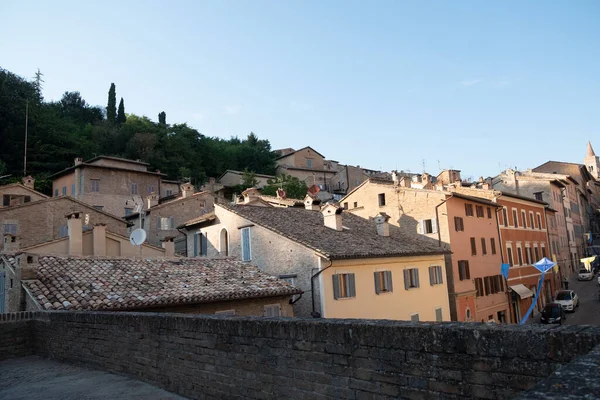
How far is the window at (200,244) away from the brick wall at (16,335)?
15847 mm

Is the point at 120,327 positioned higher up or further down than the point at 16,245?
further down

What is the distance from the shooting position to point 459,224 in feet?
102

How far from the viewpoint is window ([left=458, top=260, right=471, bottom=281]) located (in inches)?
1181

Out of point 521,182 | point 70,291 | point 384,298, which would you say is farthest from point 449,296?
point 521,182

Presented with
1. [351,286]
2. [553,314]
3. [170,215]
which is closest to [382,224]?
[351,286]

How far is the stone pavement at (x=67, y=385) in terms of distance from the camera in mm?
6887

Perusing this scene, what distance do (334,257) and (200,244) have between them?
10.4 metres

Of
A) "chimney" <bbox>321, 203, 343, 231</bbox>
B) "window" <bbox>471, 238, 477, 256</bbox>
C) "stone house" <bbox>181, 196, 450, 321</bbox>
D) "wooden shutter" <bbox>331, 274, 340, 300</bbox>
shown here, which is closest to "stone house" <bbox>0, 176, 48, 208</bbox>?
"stone house" <bbox>181, 196, 450, 321</bbox>

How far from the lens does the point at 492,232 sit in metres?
35.1

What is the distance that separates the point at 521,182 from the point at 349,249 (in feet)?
121

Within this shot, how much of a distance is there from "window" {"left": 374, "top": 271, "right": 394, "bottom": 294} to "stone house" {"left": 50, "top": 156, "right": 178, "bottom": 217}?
93.2 feet

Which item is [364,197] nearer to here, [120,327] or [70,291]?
[70,291]

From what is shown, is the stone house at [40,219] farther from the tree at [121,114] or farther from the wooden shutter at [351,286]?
the tree at [121,114]

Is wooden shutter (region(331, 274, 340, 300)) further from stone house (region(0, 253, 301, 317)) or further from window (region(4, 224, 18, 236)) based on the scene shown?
window (region(4, 224, 18, 236))
